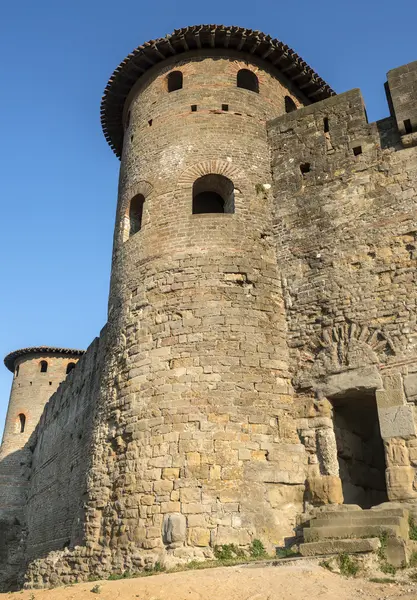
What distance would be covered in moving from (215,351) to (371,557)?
3.45 m

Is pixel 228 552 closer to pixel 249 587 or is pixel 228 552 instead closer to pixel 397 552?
pixel 249 587

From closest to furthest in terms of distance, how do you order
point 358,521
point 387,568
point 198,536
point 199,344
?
point 387,568 < point 358,521 < point 198,536 < point 199,344

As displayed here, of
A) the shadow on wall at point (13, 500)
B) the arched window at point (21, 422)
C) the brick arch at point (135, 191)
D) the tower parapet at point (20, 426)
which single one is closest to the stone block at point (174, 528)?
the brick arch at point (135, 191)

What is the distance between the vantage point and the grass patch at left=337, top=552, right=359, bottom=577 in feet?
17.7

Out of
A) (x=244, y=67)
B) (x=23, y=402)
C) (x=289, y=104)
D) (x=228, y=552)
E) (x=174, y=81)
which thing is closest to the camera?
(x=228, y=552)

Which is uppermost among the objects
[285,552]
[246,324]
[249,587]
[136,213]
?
[136,213]

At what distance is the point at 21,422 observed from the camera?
23234 mm

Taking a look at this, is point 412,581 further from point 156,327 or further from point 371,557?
point 156,327

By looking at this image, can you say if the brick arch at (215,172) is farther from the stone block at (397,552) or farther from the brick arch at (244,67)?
the stone block at (397,552)

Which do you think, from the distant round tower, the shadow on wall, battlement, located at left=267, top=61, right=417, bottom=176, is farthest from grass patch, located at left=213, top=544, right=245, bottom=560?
the distant round tower

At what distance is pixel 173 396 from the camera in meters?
7.87

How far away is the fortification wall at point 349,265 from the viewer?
7.58m

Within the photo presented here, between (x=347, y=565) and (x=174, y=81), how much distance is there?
961 cm

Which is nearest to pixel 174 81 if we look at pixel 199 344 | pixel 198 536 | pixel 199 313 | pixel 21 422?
pixel 199 313
